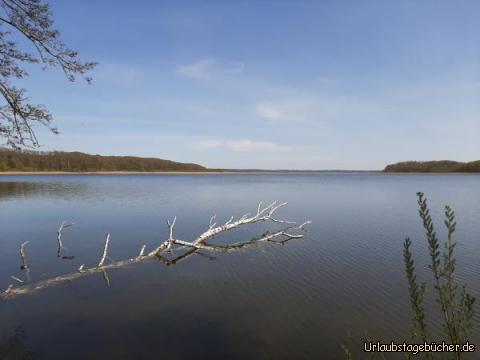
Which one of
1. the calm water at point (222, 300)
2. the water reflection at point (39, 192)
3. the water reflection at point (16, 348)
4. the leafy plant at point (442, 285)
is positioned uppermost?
the leafy plant at point (442, 285)

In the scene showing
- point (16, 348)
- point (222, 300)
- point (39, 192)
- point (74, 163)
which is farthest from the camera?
point (74, 163)

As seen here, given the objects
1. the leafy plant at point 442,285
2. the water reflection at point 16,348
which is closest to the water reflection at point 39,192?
the water reflection at point 16,348

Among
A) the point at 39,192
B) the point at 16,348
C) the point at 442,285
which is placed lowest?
the point at 16,348

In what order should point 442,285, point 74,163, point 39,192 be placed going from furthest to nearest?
point 74,163
point 39,192
point 442,285

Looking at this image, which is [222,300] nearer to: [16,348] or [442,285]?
[16,348]

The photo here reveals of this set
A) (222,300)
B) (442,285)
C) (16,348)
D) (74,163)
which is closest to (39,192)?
(16,348)

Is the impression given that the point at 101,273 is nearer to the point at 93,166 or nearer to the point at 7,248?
the point at 7,248

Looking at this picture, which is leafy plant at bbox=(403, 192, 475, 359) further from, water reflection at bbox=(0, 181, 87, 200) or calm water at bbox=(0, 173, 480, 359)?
water reflection at bbox=(0, 181, 87, 200)

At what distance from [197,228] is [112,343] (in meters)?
9.89

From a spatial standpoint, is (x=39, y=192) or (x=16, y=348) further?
(x=39, y=192)

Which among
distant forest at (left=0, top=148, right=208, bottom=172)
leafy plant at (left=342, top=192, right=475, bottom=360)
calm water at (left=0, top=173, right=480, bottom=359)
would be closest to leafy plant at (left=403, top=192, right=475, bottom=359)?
leafy plant at (left=342, top=192, right=475, bottom=360)

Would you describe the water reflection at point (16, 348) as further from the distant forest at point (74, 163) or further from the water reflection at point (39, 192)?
the distant forest at point (74, 163)

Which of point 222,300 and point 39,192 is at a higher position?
point 39,192

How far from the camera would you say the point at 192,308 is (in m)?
6.68
